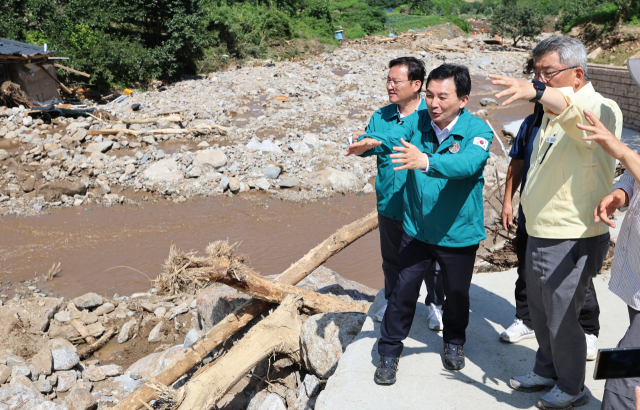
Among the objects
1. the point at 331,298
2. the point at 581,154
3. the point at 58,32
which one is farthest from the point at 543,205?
the point at 58,32

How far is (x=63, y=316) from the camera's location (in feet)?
17.2

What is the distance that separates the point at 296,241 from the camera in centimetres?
730

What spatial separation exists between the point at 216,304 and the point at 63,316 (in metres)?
1.90

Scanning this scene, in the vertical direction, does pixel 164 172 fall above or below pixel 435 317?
below

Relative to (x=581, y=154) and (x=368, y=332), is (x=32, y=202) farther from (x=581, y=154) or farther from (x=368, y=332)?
(x=581, y=154)

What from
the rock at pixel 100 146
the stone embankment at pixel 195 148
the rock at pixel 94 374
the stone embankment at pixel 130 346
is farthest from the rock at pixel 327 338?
the rock at pixel 100 146

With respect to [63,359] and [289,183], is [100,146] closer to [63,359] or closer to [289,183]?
[289,183]

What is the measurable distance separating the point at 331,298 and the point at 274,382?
2.64 feet

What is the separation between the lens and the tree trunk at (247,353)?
320cm

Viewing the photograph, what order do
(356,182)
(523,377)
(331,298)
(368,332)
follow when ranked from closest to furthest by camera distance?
1. (523,377)
2. (368,332)
3. (331,298)
4. (356,182)

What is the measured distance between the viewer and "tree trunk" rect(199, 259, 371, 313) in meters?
3.55

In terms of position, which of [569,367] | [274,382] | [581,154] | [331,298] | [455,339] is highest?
[581,154]

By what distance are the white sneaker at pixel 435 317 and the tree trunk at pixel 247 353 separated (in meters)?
0.99

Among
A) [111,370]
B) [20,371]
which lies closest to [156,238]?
[111,370]
